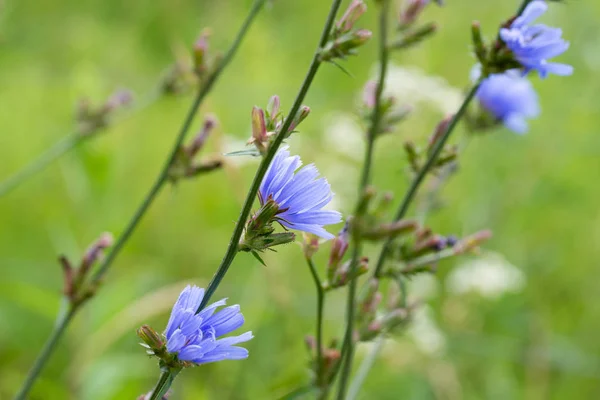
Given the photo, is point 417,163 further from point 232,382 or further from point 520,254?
point 520,254

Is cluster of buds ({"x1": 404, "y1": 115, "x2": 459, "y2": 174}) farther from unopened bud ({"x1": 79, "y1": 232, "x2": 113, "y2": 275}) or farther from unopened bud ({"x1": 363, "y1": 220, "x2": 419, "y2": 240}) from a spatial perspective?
unopened bud ({"x1": 79, "y1": 232, "x2": 113, "y2": 275})

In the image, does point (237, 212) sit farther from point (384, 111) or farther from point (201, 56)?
point (384, 111)

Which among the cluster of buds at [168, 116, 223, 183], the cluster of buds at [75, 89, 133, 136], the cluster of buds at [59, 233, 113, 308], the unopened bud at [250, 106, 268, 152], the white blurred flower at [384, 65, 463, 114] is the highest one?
the white blurred flower at [384, 65, 463, 114]

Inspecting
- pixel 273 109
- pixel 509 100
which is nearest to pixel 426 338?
pixel 509 100

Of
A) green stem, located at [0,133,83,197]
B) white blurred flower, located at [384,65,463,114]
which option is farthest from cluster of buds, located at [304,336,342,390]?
white blurred flower, located at [384,65,463,114]

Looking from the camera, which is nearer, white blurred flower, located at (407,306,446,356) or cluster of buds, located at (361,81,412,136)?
cluster of buds, located at (361,81,412,136)

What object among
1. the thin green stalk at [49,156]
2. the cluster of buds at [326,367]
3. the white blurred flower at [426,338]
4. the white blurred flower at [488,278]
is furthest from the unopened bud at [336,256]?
the white blurred flower at [488,278]

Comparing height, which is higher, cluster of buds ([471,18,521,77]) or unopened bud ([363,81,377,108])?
unopened bud ([363,81,377,108])
